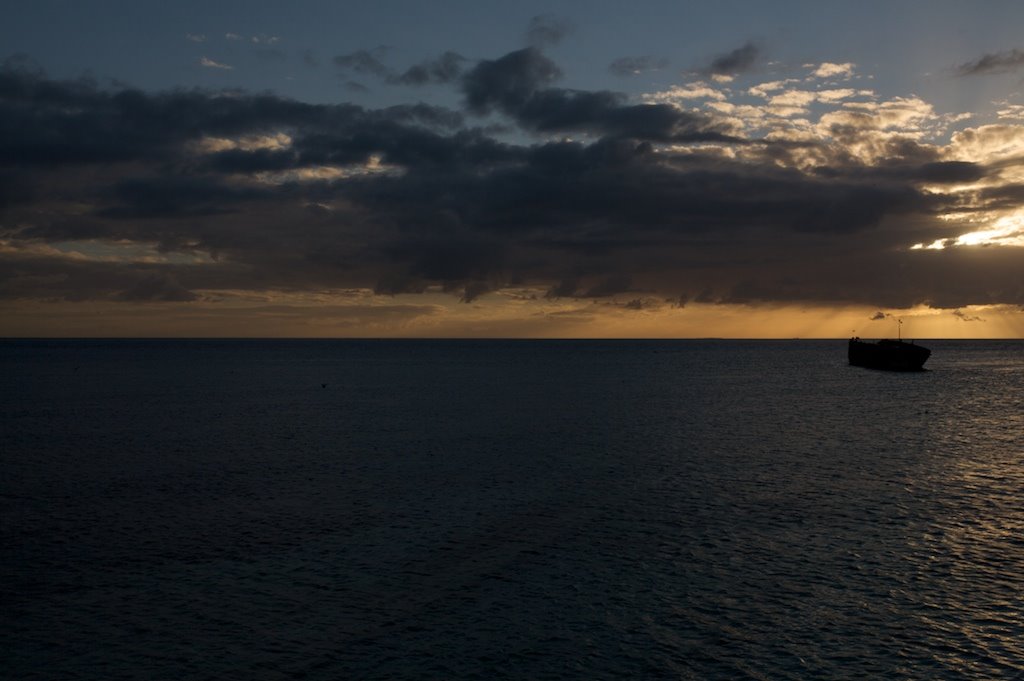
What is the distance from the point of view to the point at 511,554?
36.9 meters

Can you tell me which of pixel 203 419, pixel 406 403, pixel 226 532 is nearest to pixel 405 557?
pixel 226 532

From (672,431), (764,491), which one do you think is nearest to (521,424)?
(672,431)

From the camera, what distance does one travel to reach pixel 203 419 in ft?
317

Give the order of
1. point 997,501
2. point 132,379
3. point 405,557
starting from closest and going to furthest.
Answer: point 405,557, point 997,501, point 132,379

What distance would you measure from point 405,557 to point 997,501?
119 ft

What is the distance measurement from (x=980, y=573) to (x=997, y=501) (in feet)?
56.4

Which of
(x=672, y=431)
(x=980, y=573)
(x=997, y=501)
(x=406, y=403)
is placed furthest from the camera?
(x=406, y=403)

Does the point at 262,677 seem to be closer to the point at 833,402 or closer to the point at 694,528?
the point at 694,528

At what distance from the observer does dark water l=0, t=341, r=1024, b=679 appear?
84.8ft

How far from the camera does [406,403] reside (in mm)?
120812

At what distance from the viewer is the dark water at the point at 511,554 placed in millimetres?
25859

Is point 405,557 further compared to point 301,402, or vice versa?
point 301,402

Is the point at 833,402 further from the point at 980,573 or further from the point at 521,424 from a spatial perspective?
the point at 980,573

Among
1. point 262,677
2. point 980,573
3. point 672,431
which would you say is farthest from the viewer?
point 672,431
